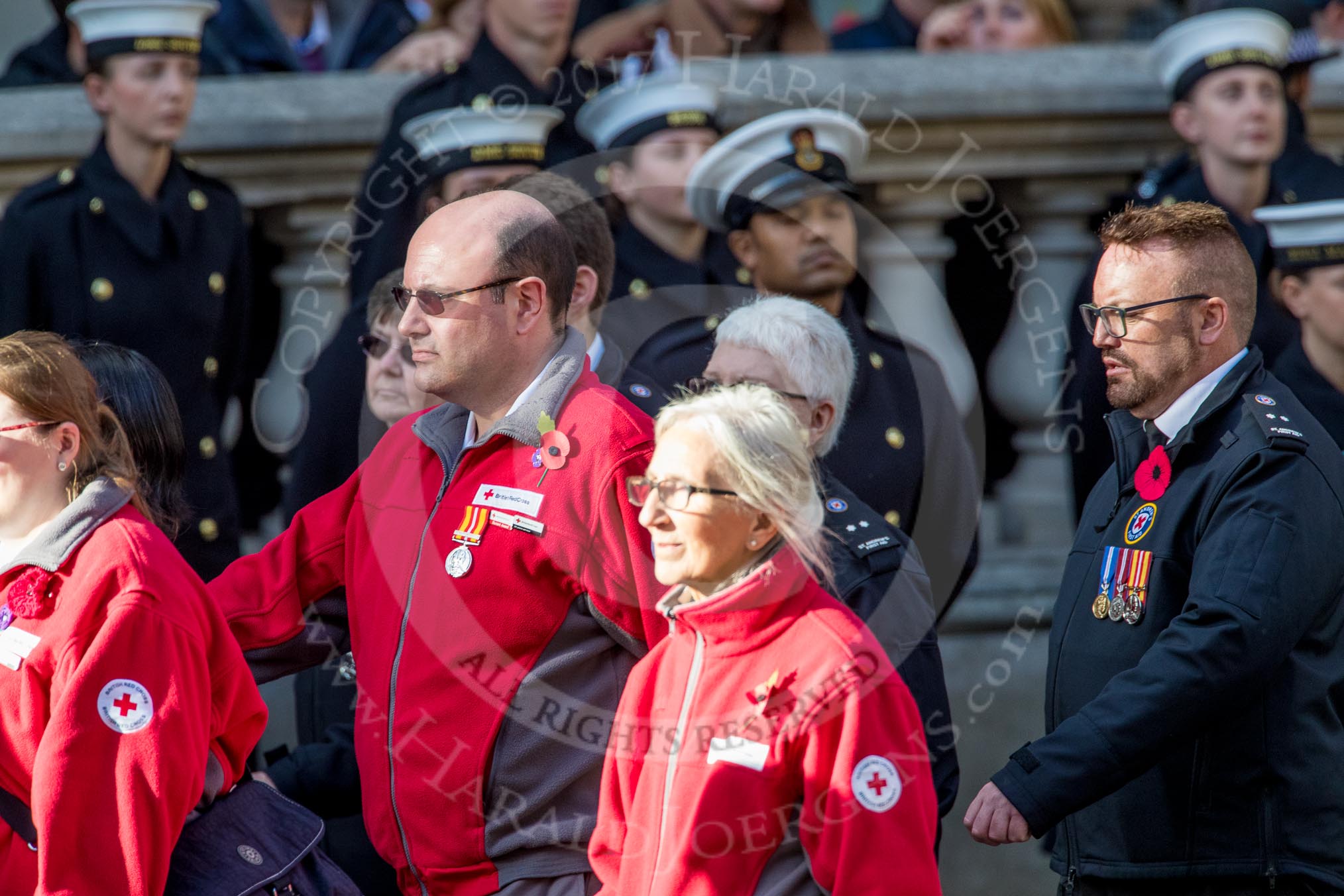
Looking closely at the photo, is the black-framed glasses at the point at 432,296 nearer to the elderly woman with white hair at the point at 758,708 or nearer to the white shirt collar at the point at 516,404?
the white shirt collar at the point at 516,404

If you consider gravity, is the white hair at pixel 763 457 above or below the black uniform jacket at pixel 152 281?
above

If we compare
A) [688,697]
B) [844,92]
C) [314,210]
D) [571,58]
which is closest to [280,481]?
[314,210]

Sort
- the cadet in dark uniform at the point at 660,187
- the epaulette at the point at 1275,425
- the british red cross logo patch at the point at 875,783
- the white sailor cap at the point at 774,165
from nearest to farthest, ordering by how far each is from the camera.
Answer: the british red cross logo patch at the point at 875,783 → the epaulette at the point at 1275,425 → the white sailor cap at the point at 774,165 → the cadet in dark uniform at the point at 660,187

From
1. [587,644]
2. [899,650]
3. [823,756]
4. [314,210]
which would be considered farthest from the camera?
[314,210]

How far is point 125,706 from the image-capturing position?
121 inches

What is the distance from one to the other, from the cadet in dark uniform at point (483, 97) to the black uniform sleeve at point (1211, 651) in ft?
8.67

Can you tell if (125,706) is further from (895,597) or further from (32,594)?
(895,597)

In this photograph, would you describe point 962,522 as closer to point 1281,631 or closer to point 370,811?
point 1281,631

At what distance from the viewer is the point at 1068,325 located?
549 cm

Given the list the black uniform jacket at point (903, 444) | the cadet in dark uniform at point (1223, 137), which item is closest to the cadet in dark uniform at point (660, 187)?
the black uniform jacket at point (903, 444)

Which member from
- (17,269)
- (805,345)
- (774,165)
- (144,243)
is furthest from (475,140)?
(805,345)

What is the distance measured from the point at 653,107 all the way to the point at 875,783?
2.96 metres

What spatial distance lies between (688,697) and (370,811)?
0.76 metres

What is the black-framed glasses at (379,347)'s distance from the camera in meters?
4.46
